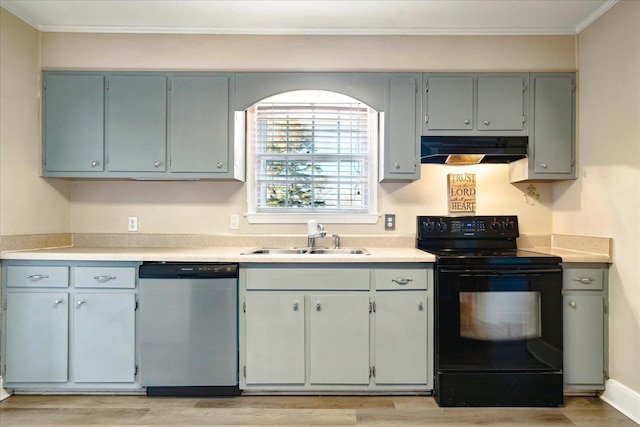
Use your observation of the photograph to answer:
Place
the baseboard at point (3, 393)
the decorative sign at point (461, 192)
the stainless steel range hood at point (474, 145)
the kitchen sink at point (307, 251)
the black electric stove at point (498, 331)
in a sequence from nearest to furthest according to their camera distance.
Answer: the black electric stove at point (498, 331), the baseboard at point (3, 393), the stainless steel range hood at point (474, 145), the kitchen sink at point (307, 251), the decorative sign at point (461, 192)

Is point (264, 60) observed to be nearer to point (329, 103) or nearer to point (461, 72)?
point (329, 103)

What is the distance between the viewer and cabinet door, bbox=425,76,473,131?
111 inches

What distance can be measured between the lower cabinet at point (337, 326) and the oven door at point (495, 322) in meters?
0.12

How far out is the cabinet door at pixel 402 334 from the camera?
2.52 metres

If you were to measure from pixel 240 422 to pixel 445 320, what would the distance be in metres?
1.39

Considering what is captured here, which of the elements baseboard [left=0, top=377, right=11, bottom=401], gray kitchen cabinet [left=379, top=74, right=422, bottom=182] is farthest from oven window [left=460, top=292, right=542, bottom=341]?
baseboard [left=0, top=377, right=11, bottom=401]

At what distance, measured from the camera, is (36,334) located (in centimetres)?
255

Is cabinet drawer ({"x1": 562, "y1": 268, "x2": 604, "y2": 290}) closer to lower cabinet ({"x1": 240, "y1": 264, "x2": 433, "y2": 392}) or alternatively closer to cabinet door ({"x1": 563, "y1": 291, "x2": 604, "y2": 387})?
cabinet door ({"x1": 563, "y1": 291, "x2": 604, "y2": 387})

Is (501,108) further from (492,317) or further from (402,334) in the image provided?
(402,334)

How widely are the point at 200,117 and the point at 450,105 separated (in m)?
1.82

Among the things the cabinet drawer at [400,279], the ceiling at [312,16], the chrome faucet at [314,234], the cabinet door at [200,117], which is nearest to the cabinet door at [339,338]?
the cabinet drawer at [400,279]

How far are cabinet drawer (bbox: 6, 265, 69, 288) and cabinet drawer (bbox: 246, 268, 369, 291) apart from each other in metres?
1.22

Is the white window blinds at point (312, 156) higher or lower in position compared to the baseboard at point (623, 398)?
higher

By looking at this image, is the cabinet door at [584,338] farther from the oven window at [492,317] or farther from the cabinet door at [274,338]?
the cabinet door at [274,338]
